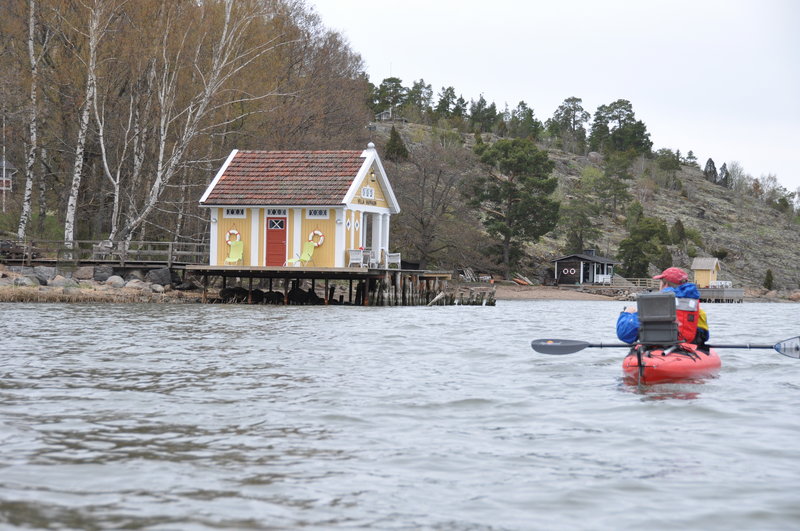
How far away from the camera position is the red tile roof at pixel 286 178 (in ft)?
107

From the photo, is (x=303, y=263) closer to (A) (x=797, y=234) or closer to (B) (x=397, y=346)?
(B) (x=397, y=346)

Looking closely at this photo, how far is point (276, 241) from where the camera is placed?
1293 inches

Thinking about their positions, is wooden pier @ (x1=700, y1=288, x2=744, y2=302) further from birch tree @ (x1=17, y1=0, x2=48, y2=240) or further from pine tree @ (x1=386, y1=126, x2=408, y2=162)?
birch tree @ (x1=17, y1=0, x2=48, y2=240)

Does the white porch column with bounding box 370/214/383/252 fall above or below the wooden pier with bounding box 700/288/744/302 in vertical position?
above

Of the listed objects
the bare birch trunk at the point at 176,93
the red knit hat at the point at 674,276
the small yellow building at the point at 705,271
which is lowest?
the red knit hat at the point at 674,276

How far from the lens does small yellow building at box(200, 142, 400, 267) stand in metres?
32.4

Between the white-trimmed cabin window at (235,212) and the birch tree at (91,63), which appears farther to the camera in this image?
the white-trimmed cabin window at (235,212)

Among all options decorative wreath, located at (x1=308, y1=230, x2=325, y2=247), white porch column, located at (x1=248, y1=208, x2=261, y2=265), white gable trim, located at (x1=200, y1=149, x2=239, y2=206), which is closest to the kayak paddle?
decorative wreath, located at (x1=308, y1=230, x2=325, y2=247)

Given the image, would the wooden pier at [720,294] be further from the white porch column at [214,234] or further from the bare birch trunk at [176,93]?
the white porch column at [214,234]

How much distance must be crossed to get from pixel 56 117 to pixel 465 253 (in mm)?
26885

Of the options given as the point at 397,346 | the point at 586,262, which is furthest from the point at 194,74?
the point at 586,262

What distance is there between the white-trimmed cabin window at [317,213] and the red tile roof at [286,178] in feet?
1.39

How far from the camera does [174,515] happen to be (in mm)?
5539

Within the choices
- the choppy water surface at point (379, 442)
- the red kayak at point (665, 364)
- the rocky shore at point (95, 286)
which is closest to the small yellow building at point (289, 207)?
the rocky shore at point (95, 286)
